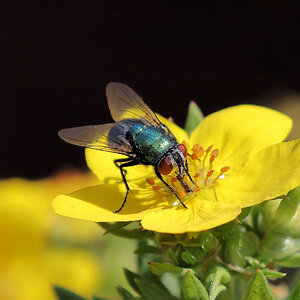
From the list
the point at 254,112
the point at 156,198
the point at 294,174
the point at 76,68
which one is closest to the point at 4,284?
the point at 156,198

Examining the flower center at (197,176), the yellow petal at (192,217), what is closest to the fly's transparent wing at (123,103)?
the flower center at (197,176)

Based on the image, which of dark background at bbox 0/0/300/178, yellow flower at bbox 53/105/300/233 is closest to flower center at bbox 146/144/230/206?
yellow flower at bbox 53/105/300/233

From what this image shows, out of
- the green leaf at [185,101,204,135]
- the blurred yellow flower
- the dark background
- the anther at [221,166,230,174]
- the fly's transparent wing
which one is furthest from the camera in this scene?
the dark background

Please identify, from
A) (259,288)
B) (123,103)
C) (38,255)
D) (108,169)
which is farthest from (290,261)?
(38,255)

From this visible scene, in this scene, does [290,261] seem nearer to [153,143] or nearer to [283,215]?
[283,215]

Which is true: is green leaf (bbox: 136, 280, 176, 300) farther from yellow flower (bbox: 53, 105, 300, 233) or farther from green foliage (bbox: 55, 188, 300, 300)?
yellow flower (bbox: 53, 105, 300, 233)

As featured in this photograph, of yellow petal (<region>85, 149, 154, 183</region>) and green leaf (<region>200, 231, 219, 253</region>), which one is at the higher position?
yellow petal (<region>85, 149, 154, 183</region>)

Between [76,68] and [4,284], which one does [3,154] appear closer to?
[76,68]
